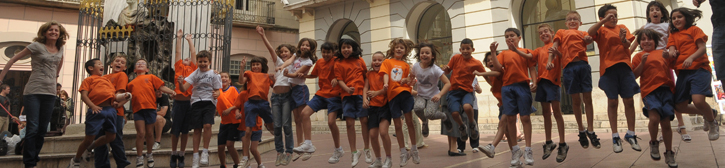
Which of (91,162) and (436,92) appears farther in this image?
(91,162)

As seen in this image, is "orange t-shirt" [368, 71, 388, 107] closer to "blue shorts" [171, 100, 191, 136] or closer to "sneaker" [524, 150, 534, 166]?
"sneaker" [524, 150, 534, 166]

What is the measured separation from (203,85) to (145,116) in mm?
1009

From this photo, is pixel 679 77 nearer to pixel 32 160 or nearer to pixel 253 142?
pixel 253 142

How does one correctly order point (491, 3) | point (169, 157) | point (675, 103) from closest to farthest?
point (675, 103) → point (169, 157) → point (491, 3)

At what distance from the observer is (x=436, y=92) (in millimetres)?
6438

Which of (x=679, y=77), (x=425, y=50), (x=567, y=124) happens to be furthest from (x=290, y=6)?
(x=679, y=77)

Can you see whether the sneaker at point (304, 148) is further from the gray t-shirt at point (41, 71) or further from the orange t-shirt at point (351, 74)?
the gray t-shirt at point (41, 71)

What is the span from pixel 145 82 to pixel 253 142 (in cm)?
191

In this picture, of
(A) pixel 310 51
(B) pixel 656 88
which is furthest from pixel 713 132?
(A) pixel 310 51

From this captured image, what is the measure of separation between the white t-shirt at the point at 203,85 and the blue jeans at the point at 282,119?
876 mm

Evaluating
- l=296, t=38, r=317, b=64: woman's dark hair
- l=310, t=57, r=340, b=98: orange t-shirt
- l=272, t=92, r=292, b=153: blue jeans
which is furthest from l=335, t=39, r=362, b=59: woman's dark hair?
l=272, t=92, r=292, b=153: blue jeans

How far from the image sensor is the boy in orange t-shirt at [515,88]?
18.2ft

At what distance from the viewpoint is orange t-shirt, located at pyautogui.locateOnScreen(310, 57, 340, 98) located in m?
6.30

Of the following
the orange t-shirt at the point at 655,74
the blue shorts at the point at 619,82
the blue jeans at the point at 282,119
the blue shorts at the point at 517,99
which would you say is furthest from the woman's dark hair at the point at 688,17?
the blue jeans at the point at 282,119
